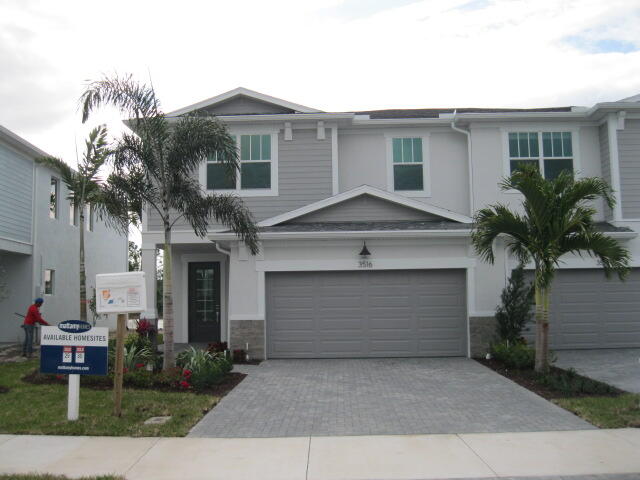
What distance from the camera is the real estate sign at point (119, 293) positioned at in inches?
354

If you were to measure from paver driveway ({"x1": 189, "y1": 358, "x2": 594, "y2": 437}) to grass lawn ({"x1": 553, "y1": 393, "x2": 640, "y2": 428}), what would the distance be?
187 millimetres

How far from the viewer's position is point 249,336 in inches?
566

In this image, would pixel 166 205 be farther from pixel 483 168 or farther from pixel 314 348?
pixel 483 168

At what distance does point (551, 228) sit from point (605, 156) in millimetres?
6704

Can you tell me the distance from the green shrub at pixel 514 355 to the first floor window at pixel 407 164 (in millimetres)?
5411

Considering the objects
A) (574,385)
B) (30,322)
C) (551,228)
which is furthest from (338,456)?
(30,322)

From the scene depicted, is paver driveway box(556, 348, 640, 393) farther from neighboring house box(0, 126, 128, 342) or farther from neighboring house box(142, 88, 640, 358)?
neighboring house box(0, 126, 128, 342)

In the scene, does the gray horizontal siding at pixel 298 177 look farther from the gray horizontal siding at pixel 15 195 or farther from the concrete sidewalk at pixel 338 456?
the concrete sidewalk at pixel 338 456

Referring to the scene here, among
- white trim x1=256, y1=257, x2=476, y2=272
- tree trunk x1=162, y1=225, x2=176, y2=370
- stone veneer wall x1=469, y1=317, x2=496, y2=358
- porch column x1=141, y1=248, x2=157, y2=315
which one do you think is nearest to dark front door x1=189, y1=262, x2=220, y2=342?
porch column x1=141, y1=248, x2=157, y2=315

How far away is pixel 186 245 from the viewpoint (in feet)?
56.0

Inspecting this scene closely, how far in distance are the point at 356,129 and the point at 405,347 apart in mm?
6423

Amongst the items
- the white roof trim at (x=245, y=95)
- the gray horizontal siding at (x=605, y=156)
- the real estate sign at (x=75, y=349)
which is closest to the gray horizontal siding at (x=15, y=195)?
the white roof trim at (x=245, y=95)

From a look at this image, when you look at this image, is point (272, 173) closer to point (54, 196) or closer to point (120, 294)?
point (120, 294)

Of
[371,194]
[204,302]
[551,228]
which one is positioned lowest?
[204,302]
